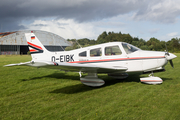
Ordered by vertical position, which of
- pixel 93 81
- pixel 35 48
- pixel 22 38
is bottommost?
pixel 93 81

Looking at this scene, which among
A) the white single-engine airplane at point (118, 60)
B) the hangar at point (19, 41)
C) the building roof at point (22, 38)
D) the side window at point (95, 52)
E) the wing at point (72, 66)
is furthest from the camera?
the hangar at point (19, 41)

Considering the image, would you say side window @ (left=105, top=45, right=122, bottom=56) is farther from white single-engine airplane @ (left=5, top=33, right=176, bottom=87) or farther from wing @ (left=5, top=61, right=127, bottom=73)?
wing @ (left=5, top=61, right=127, bottom=73)

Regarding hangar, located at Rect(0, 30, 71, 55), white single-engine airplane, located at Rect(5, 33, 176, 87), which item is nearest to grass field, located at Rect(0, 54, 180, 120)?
white single-engine airplane, located at Rect(5, 33, 176, 87)

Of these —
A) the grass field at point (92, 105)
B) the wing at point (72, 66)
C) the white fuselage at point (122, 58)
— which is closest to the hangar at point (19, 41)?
the white fuselage at point (122, 58)

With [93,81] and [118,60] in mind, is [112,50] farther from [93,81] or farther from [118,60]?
[93,81]

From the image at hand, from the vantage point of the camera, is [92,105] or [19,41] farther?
[19,41]

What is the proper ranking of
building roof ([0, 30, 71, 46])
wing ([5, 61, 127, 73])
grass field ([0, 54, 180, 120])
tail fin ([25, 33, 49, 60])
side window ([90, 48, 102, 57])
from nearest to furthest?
grass field ([0, 54, 180, 120]), wing ([5, 61, 127, 73]), side window ([90, 48, 102, 57]), tail fin ([25, 33, 49, 60]), building roof ([0, 30, 71, 46])

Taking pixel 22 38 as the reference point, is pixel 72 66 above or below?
below

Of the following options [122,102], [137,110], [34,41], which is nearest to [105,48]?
[122,102]

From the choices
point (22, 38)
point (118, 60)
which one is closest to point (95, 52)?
point (118, 60)

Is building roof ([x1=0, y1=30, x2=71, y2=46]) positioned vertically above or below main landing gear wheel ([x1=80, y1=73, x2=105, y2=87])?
Result: above

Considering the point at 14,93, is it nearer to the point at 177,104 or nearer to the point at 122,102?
the point at 122,102

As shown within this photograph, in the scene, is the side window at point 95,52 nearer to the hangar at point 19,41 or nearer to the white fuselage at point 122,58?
the white fuselage at point 122,58

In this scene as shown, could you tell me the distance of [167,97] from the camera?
4.93 metres
